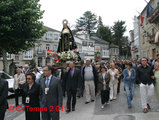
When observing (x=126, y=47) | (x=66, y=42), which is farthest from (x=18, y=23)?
(x=126, y=47)

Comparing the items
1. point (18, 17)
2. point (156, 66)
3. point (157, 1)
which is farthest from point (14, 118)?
point (157, 1)

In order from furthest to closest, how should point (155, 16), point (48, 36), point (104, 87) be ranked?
point (48, 36), point (155, 16), point (104, 87)

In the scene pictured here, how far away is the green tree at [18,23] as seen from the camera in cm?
1463

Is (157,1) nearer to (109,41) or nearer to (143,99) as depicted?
(143,99)

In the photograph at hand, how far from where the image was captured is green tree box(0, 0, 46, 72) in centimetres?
1463

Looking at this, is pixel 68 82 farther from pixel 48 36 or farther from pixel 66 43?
pixel 48 36

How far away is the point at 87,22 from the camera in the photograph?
6738 cm

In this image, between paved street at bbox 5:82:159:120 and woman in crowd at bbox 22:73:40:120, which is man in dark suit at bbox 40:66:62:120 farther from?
paved street at bbox 5:82:159:120

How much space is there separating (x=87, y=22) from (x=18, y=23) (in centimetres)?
A: 5400

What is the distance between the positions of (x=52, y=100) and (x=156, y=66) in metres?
3.83

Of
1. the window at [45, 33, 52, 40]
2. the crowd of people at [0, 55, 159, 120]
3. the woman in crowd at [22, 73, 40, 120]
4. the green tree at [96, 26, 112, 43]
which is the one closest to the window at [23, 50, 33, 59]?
the window at [45, 33, 52, 40]

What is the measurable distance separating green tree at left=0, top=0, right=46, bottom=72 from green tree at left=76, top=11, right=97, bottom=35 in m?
50.8

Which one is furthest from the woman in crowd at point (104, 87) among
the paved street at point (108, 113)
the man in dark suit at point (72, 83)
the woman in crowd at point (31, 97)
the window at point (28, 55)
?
the window at point (28, 55)

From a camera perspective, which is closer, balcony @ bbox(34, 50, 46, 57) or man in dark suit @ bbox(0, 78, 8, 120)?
man in dark suit @ bbox(0, 78, 8, 120)
